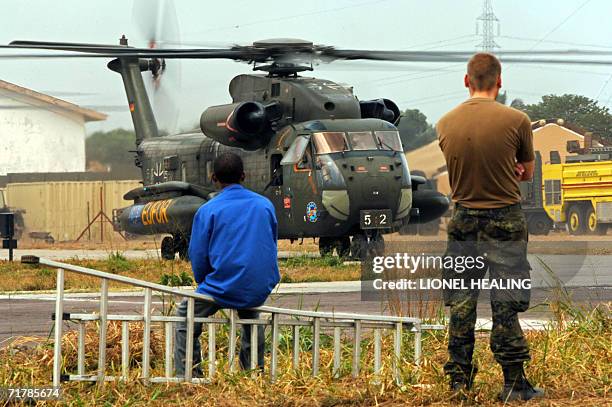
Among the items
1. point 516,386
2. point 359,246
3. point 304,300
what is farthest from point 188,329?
point 359,246

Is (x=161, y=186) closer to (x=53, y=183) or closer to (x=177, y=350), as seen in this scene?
(x=177, y=350)

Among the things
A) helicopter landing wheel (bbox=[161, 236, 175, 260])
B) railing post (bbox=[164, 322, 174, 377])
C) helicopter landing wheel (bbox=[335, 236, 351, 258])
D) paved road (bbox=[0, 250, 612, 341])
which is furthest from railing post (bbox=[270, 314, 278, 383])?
helicopter landing wheel (bbox=[161, 236, 175, 260])

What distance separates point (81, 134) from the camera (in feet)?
154

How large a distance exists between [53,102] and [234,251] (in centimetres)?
3226

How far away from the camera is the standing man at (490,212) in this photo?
6.46m

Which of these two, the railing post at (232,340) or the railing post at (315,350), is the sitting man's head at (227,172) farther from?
the railing post at (315,350)

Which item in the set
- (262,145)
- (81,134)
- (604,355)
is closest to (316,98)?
(262,145)

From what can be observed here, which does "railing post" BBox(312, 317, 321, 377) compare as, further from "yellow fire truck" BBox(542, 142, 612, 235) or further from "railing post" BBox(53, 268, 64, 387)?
"yellow fire truck" BBox(542, 142, 612, 235)

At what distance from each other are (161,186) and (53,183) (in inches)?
1034

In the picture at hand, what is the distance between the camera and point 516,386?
6480 mm

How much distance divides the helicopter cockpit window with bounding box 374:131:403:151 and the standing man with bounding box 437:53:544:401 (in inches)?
538

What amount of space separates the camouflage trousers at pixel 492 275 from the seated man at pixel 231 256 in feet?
3.63

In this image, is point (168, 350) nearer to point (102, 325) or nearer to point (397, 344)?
point (102, 325)

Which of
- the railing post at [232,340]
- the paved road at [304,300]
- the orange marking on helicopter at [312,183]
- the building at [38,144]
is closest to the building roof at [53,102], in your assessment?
the building at [38,144]
